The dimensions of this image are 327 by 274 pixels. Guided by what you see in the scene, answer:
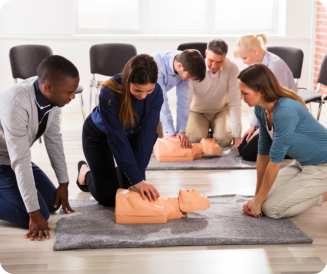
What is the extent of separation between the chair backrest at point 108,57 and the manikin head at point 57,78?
256 cm

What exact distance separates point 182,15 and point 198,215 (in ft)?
12.0

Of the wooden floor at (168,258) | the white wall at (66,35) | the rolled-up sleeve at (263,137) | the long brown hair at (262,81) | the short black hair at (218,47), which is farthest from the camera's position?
the white wall at (66,35)

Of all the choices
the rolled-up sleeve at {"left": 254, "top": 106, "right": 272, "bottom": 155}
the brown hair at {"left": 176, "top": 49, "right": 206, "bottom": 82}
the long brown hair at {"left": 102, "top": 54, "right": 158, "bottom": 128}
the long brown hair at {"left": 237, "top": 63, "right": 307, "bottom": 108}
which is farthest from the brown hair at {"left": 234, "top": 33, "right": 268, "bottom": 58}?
the long brown hair at {"left": 102, "top": 54, "right": 158, "bottom": 128}

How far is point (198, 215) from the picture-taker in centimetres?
206

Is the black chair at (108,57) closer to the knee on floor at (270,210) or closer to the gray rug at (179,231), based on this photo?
the gray rug at (179,231)

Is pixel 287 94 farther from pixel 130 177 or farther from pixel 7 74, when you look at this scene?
pixel 7 74

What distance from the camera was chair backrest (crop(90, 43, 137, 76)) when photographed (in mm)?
4211

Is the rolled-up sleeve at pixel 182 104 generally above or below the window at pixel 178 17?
below

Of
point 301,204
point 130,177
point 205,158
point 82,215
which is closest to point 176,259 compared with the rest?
point 130,177

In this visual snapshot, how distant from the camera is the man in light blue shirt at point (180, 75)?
2590mm

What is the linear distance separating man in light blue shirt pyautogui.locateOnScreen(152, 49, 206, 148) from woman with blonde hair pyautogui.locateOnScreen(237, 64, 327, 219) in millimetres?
653

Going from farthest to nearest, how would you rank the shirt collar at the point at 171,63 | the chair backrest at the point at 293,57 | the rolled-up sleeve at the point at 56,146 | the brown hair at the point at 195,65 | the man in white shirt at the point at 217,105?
the chair backrest at the point at 293,57 → the man in white shirt at the point at 217,105 → the shirt collar at the point at 171,63 → the brown hair at the point at 195,65 → the rolled-up sleeve at the point at 56,146

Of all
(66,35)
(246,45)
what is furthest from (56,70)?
(66,35)

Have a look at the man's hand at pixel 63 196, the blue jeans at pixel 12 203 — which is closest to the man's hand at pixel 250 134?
the man's hand at pixel 63 196
